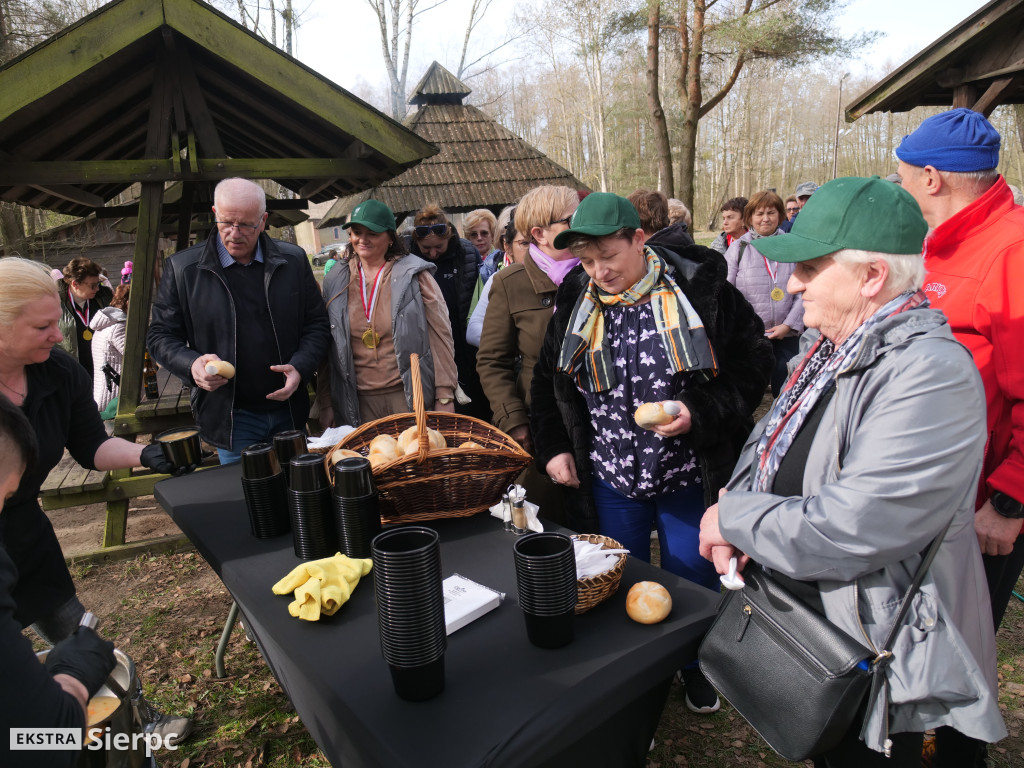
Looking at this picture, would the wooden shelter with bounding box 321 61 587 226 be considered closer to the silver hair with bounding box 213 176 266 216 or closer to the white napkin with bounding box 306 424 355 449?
the silver hair with bounding box 213 176 266 216

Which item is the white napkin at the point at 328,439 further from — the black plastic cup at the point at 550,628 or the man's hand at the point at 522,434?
the black plastic cup at the point at 550,628

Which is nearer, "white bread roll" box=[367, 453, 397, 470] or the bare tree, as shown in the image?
"white bread roll" box=[367, 453, 397, 470]

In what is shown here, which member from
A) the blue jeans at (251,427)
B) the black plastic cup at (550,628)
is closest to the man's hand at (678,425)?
the black plastic cup at (550,628)

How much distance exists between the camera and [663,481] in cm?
221

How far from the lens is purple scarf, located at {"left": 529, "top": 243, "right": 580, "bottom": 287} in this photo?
2.73 meters

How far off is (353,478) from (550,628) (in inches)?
26.8

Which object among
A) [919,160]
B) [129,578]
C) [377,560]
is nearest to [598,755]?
[377,560]

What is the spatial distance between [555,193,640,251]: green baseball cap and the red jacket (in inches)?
38.3

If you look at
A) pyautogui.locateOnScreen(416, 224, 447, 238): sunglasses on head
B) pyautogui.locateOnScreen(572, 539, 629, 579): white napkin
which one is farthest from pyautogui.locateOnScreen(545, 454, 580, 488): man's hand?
pyautogui.locateOnScreen(416, 224, 447, 238): sunglasses on head

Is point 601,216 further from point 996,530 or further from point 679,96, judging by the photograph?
point 679,96

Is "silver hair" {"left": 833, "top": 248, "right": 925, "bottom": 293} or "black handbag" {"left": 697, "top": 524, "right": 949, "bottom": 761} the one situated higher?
"silver hair" {"left": 833, "top": 248, "right": 925, "bottom": 293}

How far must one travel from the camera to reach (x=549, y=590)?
1.32m

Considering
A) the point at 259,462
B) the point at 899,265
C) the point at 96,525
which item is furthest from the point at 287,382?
the point at 96,525

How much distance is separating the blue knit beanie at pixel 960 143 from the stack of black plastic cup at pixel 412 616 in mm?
1890
